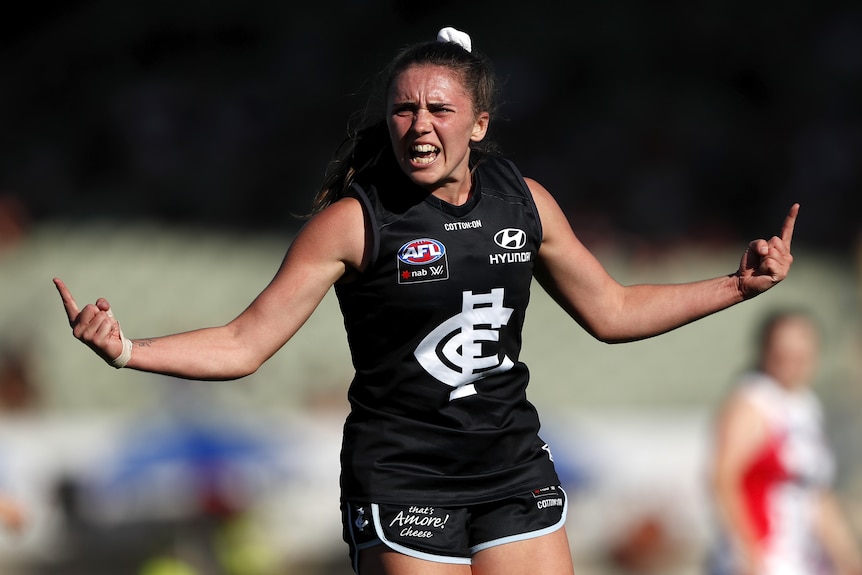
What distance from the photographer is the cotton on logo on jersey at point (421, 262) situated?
11.3 ft

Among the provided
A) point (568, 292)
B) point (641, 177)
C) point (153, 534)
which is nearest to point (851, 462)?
point (641, 177)

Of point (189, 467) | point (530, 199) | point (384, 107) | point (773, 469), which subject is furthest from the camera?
point (189, 467)

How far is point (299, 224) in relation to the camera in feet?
39.9

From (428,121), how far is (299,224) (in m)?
8.78

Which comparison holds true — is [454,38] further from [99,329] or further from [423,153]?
[99,329]

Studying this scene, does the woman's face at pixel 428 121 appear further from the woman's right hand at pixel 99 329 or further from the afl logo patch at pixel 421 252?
the woman's right hand at pixel 99 329

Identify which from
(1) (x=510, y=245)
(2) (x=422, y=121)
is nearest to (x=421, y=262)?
(1) (x=510, y=245)

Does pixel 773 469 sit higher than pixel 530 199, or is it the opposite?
pixel 530 199

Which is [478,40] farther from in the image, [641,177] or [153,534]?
[153,534]

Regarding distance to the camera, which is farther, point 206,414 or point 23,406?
point 23,406

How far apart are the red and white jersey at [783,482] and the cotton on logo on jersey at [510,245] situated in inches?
119

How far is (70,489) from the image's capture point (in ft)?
31.0

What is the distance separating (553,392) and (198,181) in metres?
4.17

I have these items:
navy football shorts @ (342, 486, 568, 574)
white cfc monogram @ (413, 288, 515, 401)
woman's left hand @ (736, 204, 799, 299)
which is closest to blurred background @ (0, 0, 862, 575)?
woman's left hand @ (736, 204, 799, 299)
